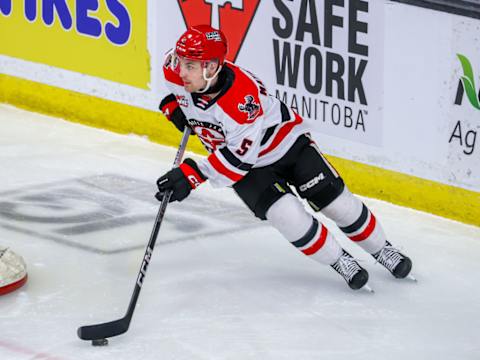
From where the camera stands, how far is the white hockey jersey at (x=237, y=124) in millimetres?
3951

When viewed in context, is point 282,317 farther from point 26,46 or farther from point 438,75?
point 26,46

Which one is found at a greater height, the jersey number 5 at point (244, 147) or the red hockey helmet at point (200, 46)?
the red hockey helmet at point (200, 46)

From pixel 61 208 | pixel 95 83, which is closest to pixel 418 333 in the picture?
pixel 61 208

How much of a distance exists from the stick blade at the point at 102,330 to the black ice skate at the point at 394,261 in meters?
1.10

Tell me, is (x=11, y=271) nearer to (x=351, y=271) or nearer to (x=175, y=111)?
(x=175, y=111)

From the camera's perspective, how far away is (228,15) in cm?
594

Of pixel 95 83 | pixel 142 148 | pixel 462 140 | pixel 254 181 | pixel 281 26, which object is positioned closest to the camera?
pixel 254 181

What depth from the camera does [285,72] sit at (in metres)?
5.71

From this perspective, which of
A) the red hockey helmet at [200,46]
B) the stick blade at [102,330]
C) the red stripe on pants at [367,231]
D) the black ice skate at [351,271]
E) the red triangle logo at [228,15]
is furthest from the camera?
the red triangle logo at [228,15]

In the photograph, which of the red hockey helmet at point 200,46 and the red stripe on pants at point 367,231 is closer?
the red hockey helmet at point 200,46

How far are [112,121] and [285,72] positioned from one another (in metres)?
1.30

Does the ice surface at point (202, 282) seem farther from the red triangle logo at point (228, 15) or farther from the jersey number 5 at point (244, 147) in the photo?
the red triangle logo at point (228, 15)

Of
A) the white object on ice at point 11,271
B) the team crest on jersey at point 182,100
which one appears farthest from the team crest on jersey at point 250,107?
the white object on ice at point 11,271

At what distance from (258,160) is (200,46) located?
52 centimetres
